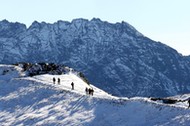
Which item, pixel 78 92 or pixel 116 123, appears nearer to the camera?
pixel 116 123

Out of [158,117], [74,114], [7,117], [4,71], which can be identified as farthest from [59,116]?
[4,71]

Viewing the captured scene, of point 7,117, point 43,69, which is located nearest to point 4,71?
point 43,69

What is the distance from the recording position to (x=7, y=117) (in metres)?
81.3

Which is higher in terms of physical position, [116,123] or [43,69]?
[43,69]

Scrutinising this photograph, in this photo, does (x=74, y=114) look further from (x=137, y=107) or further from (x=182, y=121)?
(x=182, y=121)

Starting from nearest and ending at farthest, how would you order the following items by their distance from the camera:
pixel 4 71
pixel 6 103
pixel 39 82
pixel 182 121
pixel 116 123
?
pixel 182 121
pixel 116 123
pixel 6 103
pixel 39 82
pixel 4 71

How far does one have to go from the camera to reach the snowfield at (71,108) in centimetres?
7369

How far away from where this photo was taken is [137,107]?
78.6 meters

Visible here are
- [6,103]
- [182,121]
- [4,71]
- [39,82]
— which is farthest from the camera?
[4,71]

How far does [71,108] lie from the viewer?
82812 millimetres

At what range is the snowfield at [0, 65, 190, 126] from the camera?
7369cm

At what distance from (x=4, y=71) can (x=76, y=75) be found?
17294mm

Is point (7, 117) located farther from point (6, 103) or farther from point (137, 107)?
point (137, 107)

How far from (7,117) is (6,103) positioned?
7.55m
